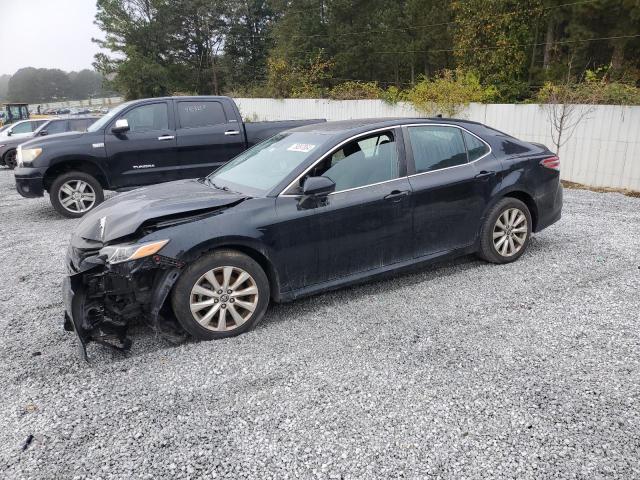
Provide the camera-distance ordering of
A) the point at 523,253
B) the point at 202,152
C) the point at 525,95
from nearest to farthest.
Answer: the point at 523,253 → the point at 202,152 → the point at 525,95

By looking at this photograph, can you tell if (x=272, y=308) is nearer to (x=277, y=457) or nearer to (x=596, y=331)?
(x=277, y=457)

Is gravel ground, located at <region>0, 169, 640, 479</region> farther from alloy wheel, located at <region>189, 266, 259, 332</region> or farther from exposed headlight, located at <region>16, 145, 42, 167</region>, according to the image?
exposed headlight, located at <region>16, 145, 42, 167</region>

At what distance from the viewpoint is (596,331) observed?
3764mm

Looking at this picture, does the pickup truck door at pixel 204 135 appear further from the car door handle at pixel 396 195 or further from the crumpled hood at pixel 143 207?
the car door handle at pixel 396 195

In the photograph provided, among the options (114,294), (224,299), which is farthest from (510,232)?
(114,294)

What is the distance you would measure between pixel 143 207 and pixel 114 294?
2.54 feet

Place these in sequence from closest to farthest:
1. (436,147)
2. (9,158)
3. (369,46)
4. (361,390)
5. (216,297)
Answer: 1. (361,390)
2. (216,297)
3. (436,147)
4. (9,158)
5. (369,46)

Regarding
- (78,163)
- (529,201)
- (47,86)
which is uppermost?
(47,86)

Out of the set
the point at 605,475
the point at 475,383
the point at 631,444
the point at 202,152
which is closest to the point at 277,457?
the point at 475,383

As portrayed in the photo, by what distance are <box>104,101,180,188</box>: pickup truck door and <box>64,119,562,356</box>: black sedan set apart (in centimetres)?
395

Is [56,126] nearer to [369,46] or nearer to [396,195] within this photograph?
[396,195]

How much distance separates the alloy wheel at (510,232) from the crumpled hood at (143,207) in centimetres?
269

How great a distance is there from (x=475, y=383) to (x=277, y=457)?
1.34m

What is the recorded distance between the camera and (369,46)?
36781mm
